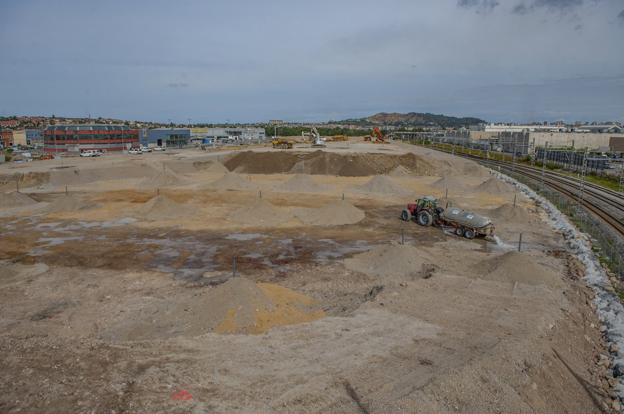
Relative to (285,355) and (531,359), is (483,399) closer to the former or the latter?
(531,359)

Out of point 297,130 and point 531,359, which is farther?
point 297,130

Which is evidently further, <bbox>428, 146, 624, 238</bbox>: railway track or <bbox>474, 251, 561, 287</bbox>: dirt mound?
<bbox>428, 146, 624, 238</bbox>: railway track

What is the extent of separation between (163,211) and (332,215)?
11830 millimetres

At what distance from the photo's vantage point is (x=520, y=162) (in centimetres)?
6700

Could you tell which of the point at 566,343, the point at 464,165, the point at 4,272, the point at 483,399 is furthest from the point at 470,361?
the point at 464,165

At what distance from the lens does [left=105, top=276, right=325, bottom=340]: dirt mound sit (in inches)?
537

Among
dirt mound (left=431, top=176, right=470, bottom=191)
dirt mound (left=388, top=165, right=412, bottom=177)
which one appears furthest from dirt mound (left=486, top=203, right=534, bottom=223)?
dirt mound (left=388, top=165, right=412, bottom=177)

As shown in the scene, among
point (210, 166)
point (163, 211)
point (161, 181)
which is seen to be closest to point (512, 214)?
point (163, 211)

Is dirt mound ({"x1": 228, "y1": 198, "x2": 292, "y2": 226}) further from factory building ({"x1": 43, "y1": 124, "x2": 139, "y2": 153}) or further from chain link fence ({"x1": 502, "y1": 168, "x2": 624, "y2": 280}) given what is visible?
factory building ({"x1": 43, "y1": 124, "x2": 139, "y2": 153})

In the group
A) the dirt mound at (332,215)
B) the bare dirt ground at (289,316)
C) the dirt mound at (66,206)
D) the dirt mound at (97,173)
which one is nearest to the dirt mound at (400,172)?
the bare dirt ground at (289,316)

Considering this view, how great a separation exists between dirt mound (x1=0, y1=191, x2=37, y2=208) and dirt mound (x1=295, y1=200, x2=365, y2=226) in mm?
22846

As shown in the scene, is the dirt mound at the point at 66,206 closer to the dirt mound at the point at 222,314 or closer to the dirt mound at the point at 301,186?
the dirt mound at the point at 301,186

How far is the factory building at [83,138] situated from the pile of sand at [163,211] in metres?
57.7

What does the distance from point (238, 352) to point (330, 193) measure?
97.7ft
